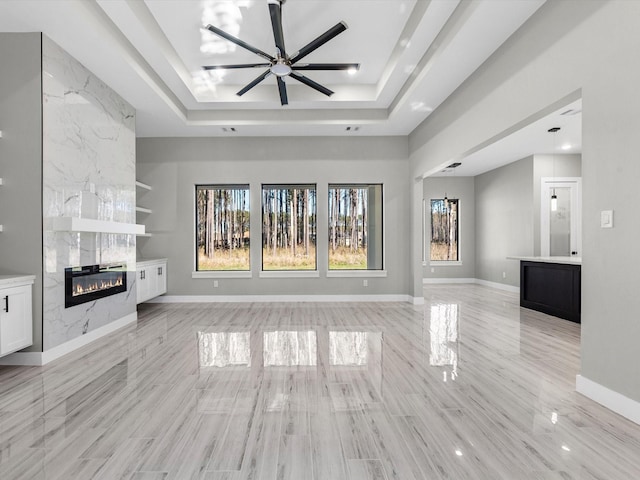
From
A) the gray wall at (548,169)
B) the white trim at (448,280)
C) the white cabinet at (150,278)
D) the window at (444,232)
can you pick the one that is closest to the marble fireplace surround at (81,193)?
the white cabinet at (150,278)

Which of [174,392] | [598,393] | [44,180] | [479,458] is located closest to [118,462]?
[174,392]

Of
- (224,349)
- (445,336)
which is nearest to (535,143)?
(445,336)

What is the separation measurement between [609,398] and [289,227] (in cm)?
536

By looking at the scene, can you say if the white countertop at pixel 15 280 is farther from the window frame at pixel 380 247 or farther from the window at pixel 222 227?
the window frame at pixel 380 247

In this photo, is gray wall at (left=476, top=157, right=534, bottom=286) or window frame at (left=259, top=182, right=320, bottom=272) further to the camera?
gray wall at (left=476, top=157, right=534, bottom=286)

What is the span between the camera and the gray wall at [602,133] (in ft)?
7.41

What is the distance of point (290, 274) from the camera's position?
681cm

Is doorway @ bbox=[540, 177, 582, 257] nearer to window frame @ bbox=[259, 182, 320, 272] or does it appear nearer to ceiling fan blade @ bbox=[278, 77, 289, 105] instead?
window frame @ bbox=[259, 182, 320, 272]

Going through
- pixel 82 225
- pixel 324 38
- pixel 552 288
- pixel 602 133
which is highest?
pixel 324 38

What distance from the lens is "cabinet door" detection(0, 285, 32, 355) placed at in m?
3.09

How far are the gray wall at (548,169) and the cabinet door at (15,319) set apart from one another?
847cm

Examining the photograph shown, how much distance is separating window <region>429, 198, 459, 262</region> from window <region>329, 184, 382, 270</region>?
3.49m

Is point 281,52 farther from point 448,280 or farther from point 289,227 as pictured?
point 448,280

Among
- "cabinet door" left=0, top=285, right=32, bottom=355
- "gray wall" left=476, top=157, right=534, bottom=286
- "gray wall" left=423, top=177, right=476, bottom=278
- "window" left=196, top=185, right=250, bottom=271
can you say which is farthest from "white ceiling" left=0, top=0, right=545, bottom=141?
"gray wall" left=423, top=177, right=476, bottom=278
